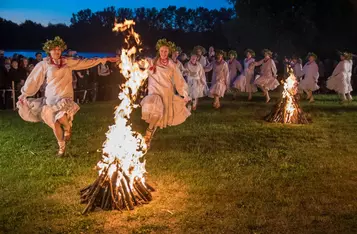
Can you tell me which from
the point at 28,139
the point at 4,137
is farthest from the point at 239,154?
the point at 4,137

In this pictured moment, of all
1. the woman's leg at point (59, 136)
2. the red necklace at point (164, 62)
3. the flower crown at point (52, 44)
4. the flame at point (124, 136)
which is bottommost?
the woman's leg at point (59, 136)

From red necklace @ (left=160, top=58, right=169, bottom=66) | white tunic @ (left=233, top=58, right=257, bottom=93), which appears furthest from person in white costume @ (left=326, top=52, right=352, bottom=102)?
red necklace @ (left=160, top=58, right=169, bottom=66)

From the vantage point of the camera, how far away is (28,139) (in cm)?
1154

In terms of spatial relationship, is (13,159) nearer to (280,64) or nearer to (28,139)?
(28,139)

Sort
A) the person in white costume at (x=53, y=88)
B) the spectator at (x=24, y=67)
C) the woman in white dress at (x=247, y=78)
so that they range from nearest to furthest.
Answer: the person in white costume at (x=53, y=88) < the spectator at (x=24, y=67) < the woman in white dress at (x=247, y=78)

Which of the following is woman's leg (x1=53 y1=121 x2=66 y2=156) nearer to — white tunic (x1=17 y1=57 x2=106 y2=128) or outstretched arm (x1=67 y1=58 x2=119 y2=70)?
white tunic (x1=17 y1=57 x2=106 y2=128)

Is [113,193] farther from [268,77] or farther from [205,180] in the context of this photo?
[268,77]

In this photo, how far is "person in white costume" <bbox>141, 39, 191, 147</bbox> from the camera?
988cm

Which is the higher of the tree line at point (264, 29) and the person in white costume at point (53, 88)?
the tree line at point (264, 29)

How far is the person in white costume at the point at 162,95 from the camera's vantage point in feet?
32.4

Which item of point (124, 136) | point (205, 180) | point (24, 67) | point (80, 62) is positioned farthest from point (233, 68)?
point (124, 136)

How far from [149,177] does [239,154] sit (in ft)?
8.09

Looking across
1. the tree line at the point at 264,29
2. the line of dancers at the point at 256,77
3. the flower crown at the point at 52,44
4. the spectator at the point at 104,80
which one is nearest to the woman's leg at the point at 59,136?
the flower crown at the point at 52,44

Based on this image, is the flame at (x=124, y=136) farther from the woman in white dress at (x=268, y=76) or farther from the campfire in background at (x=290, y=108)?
the woman in white dress at (x=268, y=76)
